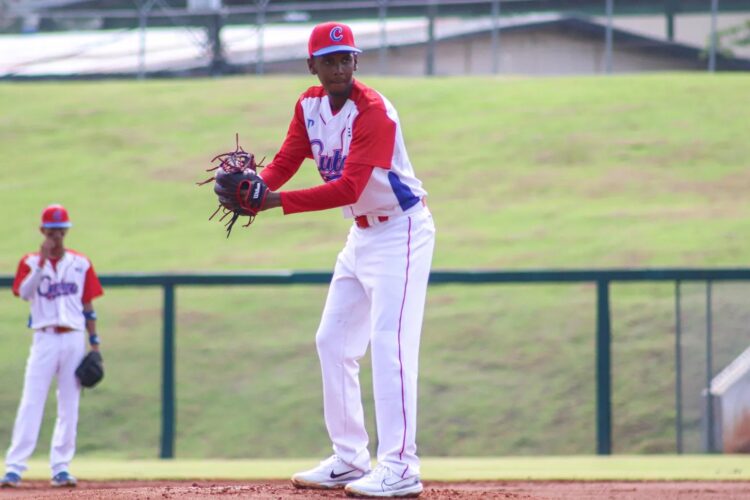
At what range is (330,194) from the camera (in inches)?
203

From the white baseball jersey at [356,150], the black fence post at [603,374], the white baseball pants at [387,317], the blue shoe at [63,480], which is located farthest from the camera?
the black fence post at [603,374]

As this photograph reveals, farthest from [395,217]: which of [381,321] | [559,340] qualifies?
[559,340]

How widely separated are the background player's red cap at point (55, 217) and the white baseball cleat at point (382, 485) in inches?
156

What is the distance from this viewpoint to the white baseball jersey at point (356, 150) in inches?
206

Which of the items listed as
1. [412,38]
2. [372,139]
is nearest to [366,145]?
[372,139]

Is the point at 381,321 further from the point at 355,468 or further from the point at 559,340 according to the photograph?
the point at 559,340

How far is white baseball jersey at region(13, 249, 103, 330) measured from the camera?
8508mm

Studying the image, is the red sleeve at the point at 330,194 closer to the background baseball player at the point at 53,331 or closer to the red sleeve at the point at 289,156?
the red sleeve at the point at 289,156

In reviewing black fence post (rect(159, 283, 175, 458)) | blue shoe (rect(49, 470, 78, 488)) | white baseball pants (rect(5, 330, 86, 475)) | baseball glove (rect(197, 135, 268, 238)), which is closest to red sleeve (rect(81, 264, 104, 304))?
white baseball pants (rect(5, 330, 86, 475))

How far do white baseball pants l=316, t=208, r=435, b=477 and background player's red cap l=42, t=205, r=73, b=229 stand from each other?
3481 millimetres

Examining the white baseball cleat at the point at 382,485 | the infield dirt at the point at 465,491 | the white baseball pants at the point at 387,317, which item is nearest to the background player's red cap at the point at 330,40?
the white baseball pants at the point at 387,317

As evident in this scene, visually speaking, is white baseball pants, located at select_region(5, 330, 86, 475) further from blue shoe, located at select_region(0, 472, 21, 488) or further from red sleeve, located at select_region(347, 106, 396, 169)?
red sleeve, located at select_region(347, 106, 396, 169)

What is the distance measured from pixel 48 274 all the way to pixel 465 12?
17790mm

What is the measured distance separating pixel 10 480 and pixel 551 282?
469cm
